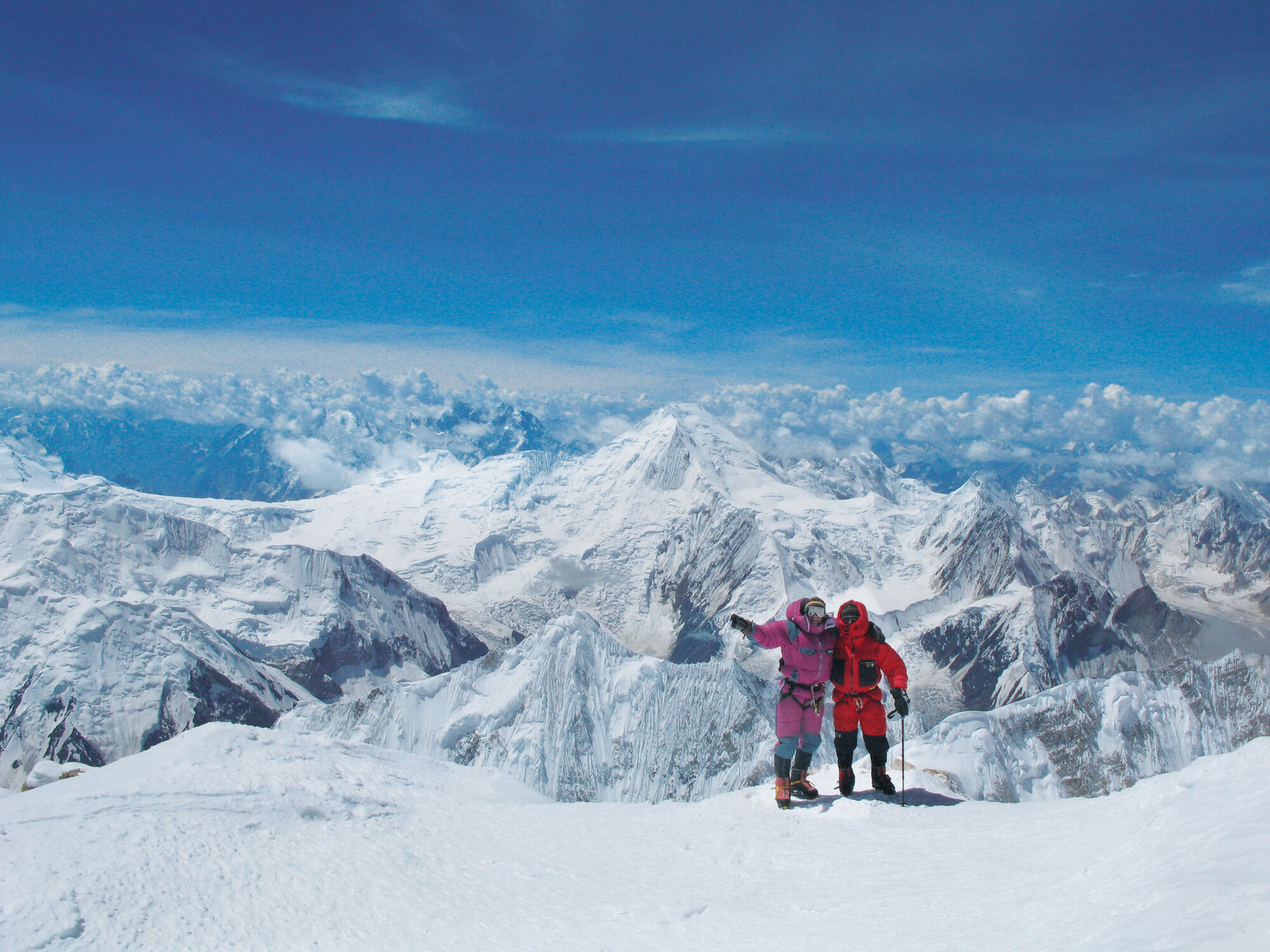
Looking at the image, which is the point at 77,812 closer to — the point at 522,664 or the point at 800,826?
the point at 800,826

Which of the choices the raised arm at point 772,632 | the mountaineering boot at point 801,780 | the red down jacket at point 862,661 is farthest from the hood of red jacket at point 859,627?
the mountaineering boot at point 801,780

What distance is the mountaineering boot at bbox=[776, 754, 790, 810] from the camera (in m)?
18.1

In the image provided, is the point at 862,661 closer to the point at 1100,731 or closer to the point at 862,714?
the point at 862,714

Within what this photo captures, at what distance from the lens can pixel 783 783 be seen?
18.4 m

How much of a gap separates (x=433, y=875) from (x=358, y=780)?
9.80m

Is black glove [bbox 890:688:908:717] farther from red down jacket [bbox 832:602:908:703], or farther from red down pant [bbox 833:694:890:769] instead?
red down pant [bbox 833:694:890:769]

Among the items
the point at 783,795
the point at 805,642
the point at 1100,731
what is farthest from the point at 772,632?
the point at 1100,731

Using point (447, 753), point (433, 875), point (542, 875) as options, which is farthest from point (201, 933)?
point (447, 753)

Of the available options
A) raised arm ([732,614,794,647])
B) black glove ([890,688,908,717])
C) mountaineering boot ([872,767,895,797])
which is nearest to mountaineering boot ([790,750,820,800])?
mountaineering boot ([872,767,895,797])

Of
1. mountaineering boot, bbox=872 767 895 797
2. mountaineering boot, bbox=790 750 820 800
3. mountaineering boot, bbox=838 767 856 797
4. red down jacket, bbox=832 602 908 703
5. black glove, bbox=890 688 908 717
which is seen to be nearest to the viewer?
black glove, bbox=890 688 908 717

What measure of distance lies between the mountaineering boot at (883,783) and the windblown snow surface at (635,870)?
0.73 m

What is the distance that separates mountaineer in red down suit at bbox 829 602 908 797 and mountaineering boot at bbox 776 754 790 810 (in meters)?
1.33

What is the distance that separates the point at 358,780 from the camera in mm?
25297

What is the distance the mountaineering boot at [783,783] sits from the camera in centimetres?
1809
